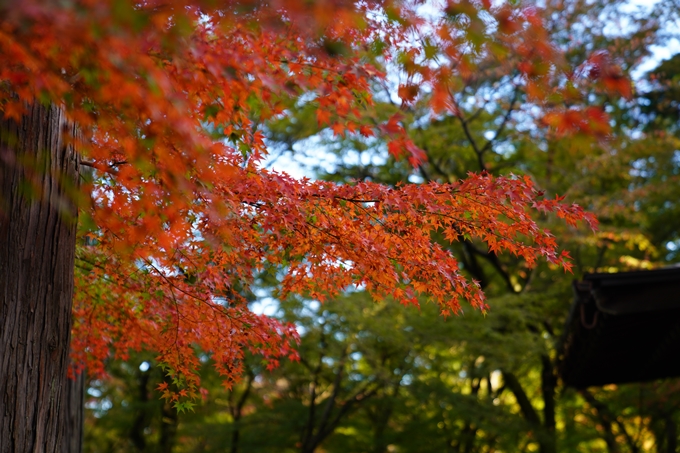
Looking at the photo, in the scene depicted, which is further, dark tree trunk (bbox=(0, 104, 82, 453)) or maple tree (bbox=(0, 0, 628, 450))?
dark tree trunk (bbox=(0, 104, 82, 453))

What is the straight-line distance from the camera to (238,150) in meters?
4.36

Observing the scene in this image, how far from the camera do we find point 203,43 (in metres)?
2.58

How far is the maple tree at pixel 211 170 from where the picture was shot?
2305 mm

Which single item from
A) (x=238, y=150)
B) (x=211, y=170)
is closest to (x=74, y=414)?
(x=238, y=150)

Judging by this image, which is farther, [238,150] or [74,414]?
[74,414]

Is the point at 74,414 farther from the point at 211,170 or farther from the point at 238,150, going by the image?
the point at 211,170

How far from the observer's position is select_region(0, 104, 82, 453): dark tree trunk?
3512 mm

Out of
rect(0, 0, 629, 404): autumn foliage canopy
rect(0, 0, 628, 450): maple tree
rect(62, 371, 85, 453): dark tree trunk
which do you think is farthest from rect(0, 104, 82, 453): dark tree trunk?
rect(62, 371, 85, 453): dark tree trunk

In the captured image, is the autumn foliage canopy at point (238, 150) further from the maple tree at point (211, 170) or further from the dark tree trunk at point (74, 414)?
the dark tree trunk at point (74, 414)

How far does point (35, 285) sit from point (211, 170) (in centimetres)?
118

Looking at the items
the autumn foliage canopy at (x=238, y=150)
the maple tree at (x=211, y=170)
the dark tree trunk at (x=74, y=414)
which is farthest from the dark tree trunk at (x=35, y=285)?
the dark tree trunk at (x=74, y=414)

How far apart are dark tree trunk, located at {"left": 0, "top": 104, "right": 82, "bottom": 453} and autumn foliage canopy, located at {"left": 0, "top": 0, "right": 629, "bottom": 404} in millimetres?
Answer: 225

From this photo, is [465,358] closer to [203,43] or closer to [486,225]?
[486,225]

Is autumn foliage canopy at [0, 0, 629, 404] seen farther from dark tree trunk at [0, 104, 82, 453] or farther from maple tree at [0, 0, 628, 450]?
dark tree trunk at [0, 104, 82, 453]
